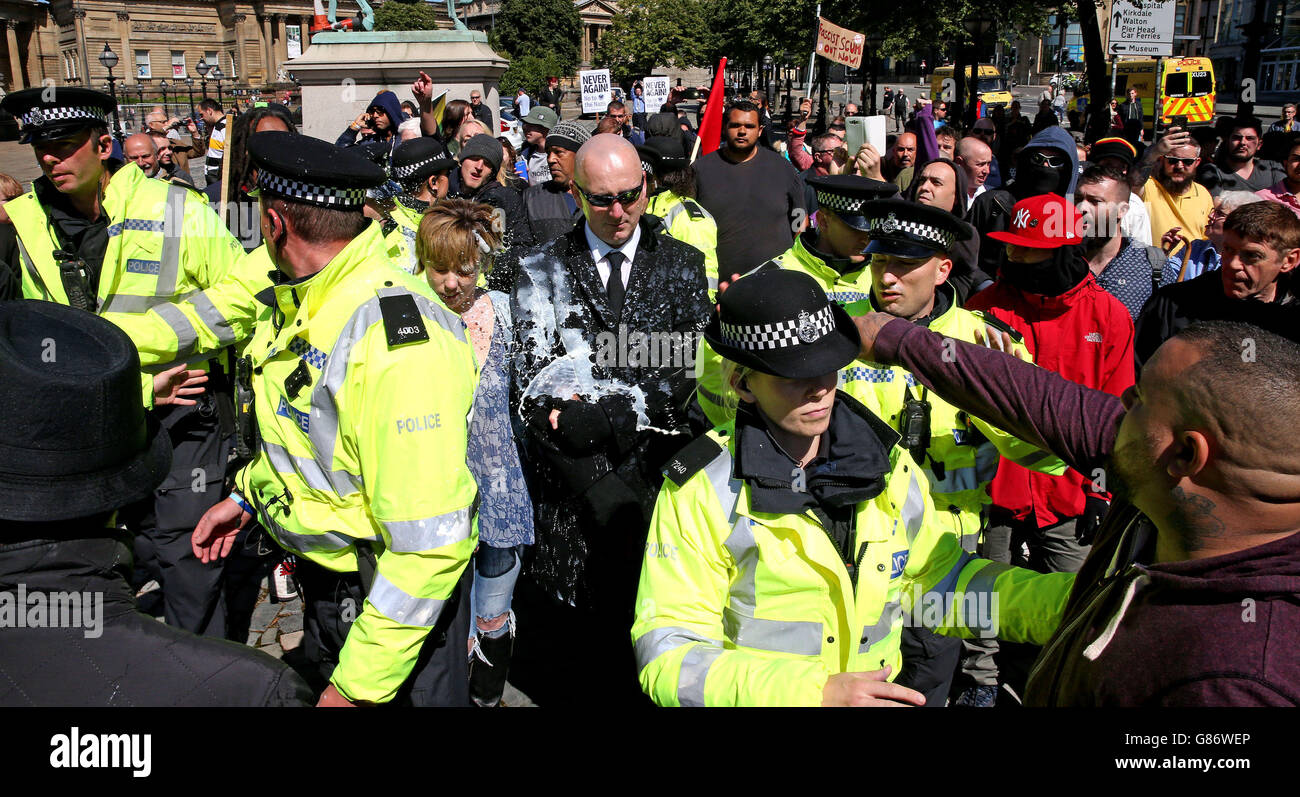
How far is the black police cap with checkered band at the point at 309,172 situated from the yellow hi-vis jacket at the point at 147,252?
4.51ft

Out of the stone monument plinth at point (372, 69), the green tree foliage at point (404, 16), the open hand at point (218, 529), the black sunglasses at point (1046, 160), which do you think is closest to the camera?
the open hand at point (218, 529)

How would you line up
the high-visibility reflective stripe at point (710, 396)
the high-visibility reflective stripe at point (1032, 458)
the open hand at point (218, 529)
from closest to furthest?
the high-visibility reflective stripe at point (1032, 458) → the open hand at point (218, 529) → the high-visibility reflective stripe at point (710, 396)

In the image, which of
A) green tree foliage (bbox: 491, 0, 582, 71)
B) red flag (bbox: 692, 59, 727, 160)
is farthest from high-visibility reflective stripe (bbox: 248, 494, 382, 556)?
green tree foliage (bbox: 491, 0, 582, 71)

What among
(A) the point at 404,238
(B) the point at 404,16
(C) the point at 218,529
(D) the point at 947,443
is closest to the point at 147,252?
(A) the point at 404,238

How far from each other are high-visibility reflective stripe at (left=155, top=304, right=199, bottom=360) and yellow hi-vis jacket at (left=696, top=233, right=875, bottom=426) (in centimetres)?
219

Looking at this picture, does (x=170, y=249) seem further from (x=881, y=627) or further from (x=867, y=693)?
(x=867, y=693)

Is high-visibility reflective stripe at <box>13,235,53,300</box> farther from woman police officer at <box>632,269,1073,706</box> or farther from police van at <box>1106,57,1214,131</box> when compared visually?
police van at <box>1106,57,1214,131</box>

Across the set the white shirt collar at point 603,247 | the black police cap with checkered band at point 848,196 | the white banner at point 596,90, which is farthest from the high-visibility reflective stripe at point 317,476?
the white banner at point 596,90

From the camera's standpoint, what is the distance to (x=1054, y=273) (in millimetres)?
4246

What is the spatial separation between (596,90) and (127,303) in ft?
41.8

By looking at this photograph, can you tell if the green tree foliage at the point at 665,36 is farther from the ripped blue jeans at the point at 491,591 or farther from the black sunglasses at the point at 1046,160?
the ripped blue jeans at the point at 491,591

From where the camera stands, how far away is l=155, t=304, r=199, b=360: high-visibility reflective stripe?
3.88 metres

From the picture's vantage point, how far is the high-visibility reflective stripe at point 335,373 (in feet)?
8.66

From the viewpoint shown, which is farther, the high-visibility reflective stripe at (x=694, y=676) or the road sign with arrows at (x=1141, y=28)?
the road sign with arrows at (x=1141, y=28)
